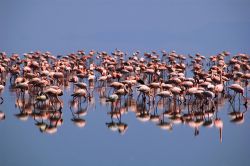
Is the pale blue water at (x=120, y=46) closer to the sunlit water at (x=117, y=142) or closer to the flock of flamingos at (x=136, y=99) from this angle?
the sunlit water at (x=117, y=142)

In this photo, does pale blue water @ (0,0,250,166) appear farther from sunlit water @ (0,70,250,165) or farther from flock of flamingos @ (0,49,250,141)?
flock of flamingos @ (0,49,250,141)

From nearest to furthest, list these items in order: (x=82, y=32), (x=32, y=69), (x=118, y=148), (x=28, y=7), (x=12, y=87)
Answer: (x=118, y=148), (x=12, y=87), (x=32, y=69), (x=82, y=32), (x=28, y=7)

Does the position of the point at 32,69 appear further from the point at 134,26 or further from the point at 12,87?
the point at 134,26

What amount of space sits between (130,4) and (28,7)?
1661 cm

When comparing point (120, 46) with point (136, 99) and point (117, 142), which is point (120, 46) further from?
point (117, 142)

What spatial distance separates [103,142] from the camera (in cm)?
1347

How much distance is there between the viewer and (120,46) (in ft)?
141

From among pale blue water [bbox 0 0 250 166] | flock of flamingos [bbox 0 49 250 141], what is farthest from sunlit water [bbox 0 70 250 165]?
flock of flamingos [bbox 0 49 250 141]

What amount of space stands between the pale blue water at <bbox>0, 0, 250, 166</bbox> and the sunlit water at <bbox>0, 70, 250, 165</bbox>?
0.03m

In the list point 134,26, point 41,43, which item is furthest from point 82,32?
point 41,43

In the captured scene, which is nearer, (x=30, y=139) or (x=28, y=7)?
(x=30, y=139)

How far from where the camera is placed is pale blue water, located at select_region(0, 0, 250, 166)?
41.0 feet

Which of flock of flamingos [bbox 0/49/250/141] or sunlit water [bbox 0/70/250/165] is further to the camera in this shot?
flock of flamingos [bbox 0/49/250/141]

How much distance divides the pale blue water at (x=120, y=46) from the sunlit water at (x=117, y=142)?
0.03 meters
